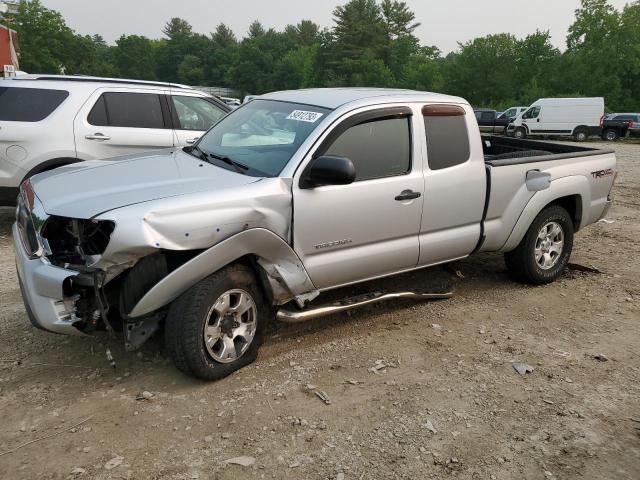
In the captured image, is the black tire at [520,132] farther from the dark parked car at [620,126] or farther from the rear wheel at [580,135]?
the dark parked car at [620,126]

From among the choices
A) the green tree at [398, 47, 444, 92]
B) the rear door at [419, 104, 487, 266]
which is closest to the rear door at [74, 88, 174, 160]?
the rear door at [419, 104, 487, 266]

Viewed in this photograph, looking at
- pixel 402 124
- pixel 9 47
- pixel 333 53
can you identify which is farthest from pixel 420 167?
pixel 333 53

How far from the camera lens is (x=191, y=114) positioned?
24.4 feet

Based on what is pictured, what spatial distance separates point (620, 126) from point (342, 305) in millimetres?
29186

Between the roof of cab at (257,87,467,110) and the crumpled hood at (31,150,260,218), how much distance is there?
884mm

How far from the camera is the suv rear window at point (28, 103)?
6.33m

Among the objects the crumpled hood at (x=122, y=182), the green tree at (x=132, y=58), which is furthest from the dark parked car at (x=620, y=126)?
the green tree at (x=132, y=58)

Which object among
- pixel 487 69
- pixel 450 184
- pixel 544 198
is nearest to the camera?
pixel 450 184

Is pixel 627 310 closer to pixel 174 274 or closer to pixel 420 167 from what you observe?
pixel 420 167

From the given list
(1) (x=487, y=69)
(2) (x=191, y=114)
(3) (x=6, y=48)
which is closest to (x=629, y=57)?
(1) (x=487, y=69)

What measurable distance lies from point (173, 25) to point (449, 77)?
106 meters

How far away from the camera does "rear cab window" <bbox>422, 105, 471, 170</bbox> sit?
167 inches

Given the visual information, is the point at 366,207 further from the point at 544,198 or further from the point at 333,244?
the point at 544,198

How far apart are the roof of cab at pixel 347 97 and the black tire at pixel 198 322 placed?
1409mm
